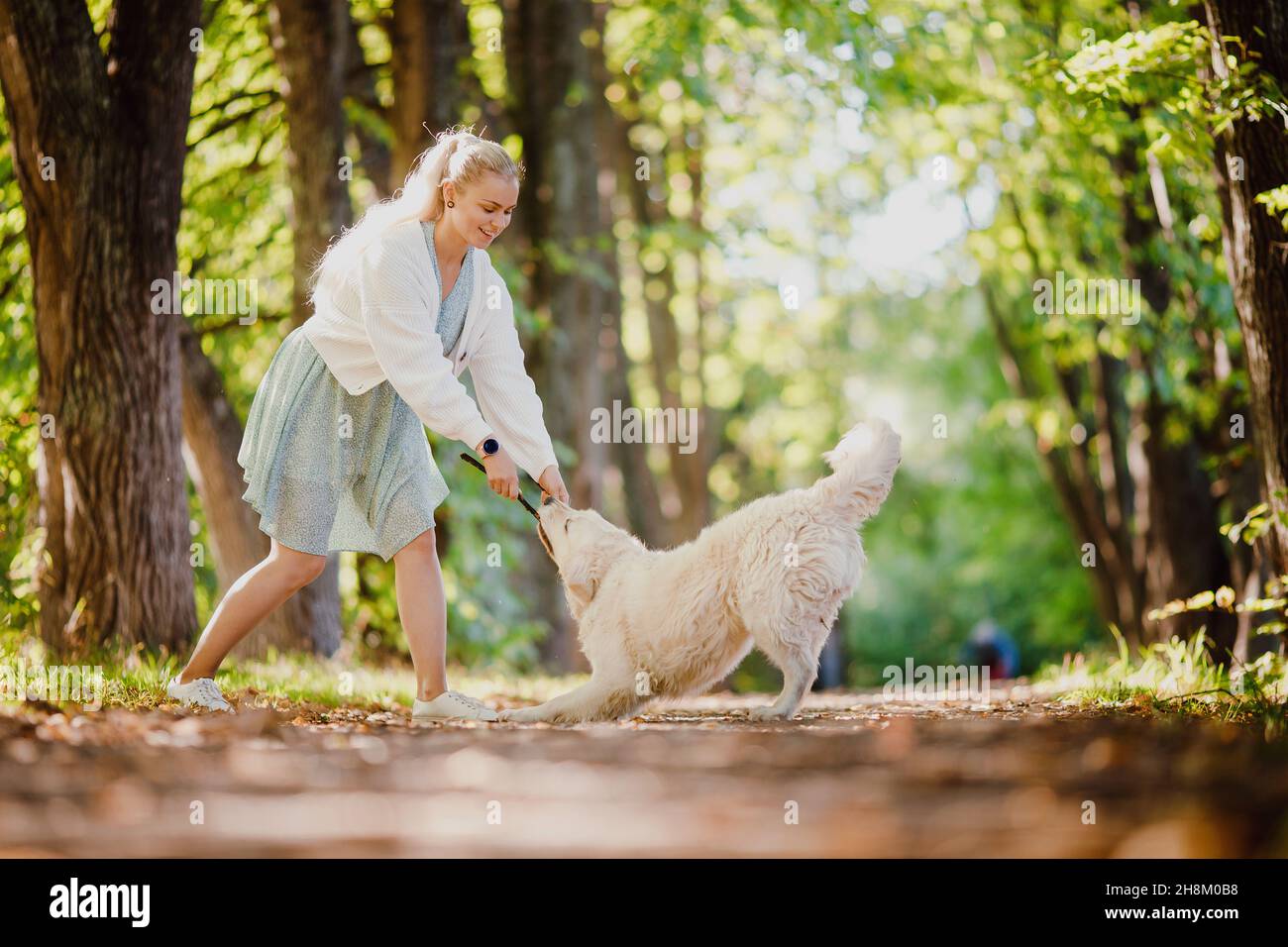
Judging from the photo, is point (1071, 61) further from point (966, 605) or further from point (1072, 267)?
point (966, 605)

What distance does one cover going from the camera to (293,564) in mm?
5352

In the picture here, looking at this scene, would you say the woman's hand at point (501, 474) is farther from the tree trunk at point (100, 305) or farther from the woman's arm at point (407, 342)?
the tree trunk at point (100, 305)

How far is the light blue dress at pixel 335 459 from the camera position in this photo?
17.6 ft

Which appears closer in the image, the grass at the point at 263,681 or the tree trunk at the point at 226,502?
the grass at the point at 263,681

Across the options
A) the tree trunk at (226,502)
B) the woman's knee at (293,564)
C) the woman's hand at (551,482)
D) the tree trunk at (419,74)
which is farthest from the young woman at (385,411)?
the tree trunk at (419,74)

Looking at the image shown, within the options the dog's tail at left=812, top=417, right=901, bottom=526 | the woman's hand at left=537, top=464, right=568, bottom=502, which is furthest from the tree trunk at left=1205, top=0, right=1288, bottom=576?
the woman's hand at left=537, top=464, right=568, bottom=502

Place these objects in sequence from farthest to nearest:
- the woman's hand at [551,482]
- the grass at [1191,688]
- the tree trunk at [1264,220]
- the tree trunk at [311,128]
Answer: the tree trunk at [311,128] < the tree trunk at [1264,220] < the woman's hand at [551,482] < the grass at [1191,688]

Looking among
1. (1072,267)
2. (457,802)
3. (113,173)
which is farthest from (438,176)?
(1072,267)

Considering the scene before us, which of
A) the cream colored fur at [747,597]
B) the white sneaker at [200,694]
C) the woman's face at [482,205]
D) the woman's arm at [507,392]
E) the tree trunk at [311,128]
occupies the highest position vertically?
the tree trunk at [311,128]

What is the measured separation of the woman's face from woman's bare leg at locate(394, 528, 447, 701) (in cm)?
128

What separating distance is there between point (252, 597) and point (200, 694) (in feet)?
1.45

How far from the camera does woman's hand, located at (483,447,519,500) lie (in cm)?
519

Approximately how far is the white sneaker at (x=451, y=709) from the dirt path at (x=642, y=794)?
1.02 m
